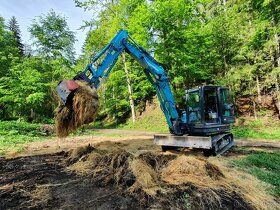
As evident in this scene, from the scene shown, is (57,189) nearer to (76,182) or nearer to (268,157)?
(76,182)

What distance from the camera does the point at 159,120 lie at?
63.4 feet

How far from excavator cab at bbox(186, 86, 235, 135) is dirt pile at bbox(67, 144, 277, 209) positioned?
7.95 ft

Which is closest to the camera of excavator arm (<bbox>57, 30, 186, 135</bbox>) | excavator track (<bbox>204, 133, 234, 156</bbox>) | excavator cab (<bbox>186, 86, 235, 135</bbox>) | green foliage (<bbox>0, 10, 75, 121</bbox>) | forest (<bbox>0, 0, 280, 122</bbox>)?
excavator arm (<bbox>57, 30, 186, 135</bbox>)

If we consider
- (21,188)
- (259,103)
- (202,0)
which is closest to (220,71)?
(259,103)

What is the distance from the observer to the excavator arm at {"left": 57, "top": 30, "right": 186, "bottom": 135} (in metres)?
5.88

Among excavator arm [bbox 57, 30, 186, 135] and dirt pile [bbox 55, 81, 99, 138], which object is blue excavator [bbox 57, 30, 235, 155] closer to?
excavator arm [bbox 57, 30, 186, 135]

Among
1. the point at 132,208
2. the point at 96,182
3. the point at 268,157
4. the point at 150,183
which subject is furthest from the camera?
the point at 268,157

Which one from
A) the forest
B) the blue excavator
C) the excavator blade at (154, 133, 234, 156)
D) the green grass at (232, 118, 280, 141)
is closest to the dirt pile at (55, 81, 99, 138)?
the blue excavator

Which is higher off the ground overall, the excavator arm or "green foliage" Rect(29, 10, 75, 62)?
"green foliage" Rect(29, 10, 75, 62)

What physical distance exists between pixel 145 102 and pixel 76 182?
1888 centimetres

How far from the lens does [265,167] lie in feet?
20.0

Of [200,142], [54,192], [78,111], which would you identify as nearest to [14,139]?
[78,111]

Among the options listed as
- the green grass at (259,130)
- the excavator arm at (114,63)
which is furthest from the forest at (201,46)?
the excavator arm at (114,63)

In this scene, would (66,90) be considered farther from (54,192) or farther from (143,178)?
(143,178)
